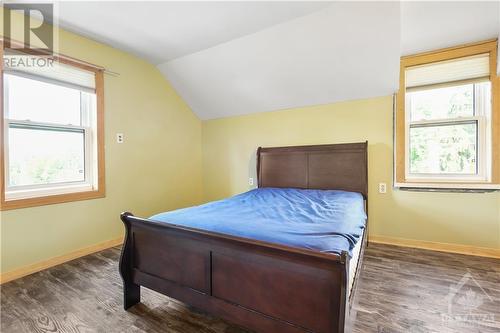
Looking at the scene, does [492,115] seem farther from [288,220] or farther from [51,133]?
[51,133]

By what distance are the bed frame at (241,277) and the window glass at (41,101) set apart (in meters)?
1.64

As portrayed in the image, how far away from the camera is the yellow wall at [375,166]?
2.61 metres

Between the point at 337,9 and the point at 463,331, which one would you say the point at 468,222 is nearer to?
the point at 463,331

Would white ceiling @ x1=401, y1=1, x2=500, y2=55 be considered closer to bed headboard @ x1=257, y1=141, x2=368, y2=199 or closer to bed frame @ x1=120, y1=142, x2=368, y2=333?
bed headboard @ x1=257, y1=141, x2=368, y2=199

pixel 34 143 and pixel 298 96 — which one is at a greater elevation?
pixel 298 96

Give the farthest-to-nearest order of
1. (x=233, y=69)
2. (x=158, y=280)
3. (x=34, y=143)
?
1. (x=233, y=69)
2. (x=34, y=143)
3. (x=158, y=280)

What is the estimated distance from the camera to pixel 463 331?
57.2 inches

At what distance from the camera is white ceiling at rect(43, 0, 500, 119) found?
218 centimetres

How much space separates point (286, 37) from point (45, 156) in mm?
2844

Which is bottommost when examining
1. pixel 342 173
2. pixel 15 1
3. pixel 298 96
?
pixel 342 173

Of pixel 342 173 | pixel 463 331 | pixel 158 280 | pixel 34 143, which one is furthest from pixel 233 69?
pixel 463 331

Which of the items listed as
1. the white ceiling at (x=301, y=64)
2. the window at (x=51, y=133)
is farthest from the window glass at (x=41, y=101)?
the white ceiling at (x=301, y=64)

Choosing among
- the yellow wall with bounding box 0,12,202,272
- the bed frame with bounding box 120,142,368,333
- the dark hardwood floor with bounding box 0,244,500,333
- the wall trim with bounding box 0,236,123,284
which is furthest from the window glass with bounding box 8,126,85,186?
the bed frame with bounding box 120,142,368,333

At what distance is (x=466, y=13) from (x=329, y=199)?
2.11 m
